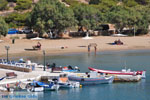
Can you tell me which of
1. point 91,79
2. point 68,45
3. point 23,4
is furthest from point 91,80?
point 23,4

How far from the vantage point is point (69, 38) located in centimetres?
9375

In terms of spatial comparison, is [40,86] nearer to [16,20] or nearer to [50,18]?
[50,18]

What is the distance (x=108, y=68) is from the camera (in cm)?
6144

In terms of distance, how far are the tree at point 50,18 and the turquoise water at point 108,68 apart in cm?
1666

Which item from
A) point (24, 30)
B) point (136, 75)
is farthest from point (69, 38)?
point (136, 75)

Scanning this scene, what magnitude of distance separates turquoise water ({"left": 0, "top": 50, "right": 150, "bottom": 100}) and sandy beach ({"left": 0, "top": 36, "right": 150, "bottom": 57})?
10.3 ft

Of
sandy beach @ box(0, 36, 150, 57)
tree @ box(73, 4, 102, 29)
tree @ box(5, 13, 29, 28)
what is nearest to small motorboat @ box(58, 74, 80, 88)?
sandy beach @ box(0, 36, 150, 57)

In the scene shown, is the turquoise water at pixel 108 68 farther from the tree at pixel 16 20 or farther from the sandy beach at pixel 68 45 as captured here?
the tree at pixel 16 20

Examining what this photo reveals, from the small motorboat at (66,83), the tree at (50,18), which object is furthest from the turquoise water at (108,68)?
the tree at (50,18)

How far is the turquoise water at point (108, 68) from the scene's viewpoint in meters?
46.0

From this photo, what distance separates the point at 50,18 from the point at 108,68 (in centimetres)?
3396

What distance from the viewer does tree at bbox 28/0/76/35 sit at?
300ft

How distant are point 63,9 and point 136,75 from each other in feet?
146

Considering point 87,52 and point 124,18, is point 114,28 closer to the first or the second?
point 124,18
